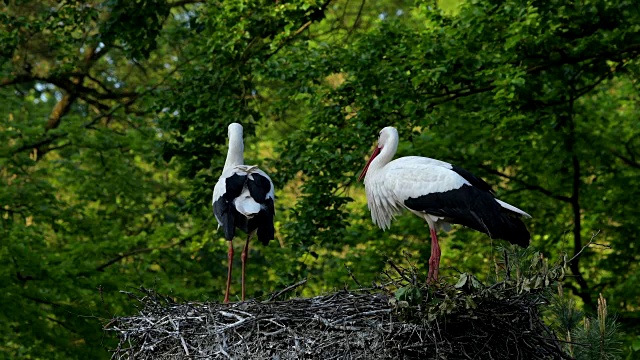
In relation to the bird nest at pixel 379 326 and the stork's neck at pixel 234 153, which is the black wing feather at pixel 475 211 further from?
the stork's neck at pixel 234 153

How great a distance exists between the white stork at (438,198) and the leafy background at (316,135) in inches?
111

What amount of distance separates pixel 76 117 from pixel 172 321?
33.3 feet

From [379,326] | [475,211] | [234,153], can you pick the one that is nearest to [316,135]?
[234,153]

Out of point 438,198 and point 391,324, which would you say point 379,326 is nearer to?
point 391,324

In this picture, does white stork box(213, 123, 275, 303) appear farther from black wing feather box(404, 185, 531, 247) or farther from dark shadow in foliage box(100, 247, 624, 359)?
dark shadow in foliage box(100, 247, 624, 359)

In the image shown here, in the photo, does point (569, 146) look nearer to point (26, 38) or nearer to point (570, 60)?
point (570, 60)

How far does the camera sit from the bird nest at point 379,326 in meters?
5.77

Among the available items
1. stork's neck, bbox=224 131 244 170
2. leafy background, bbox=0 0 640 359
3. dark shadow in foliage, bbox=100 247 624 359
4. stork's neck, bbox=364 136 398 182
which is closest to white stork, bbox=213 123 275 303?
stork's neck, bbox=224 131 244 170

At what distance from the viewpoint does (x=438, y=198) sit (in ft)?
27.4

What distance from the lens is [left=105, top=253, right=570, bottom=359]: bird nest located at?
5.77 m

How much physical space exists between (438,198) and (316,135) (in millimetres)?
4453

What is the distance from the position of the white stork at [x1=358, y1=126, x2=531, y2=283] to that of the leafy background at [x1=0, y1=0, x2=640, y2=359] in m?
2.83

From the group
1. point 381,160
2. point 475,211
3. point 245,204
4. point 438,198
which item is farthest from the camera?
point 381,160

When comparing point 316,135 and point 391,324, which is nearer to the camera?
point 391,324
